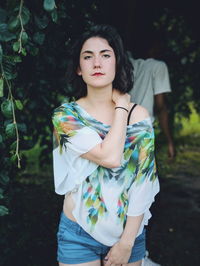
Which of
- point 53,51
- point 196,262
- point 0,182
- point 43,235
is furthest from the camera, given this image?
point 43,235

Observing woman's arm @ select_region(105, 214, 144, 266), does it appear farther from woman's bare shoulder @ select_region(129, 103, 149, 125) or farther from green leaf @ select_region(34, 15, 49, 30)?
green leaf @ select_region(34, 15, 49, 30)

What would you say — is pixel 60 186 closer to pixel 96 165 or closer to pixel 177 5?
pixel 96 165

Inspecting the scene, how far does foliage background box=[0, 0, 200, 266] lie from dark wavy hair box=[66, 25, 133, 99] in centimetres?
16

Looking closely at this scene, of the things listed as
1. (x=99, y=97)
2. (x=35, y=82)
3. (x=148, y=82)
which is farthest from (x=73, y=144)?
(x=148, y=82)

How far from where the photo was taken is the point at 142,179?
1828 millimetres

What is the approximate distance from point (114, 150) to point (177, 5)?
2.64m

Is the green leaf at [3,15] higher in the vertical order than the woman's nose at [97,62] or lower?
higher

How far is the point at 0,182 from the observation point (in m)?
2.07

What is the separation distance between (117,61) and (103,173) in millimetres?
519

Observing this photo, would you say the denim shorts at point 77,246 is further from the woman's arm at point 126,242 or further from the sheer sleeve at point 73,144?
the sheer sleeve at point 73,144

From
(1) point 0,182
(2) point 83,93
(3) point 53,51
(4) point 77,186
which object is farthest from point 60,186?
(3) point 53,51

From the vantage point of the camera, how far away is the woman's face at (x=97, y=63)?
1.90 m

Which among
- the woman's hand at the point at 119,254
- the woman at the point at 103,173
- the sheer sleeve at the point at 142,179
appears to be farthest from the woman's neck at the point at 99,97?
the woman's hand at the point at 119,254

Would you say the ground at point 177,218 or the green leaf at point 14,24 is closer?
the green leaf at point 14,24
